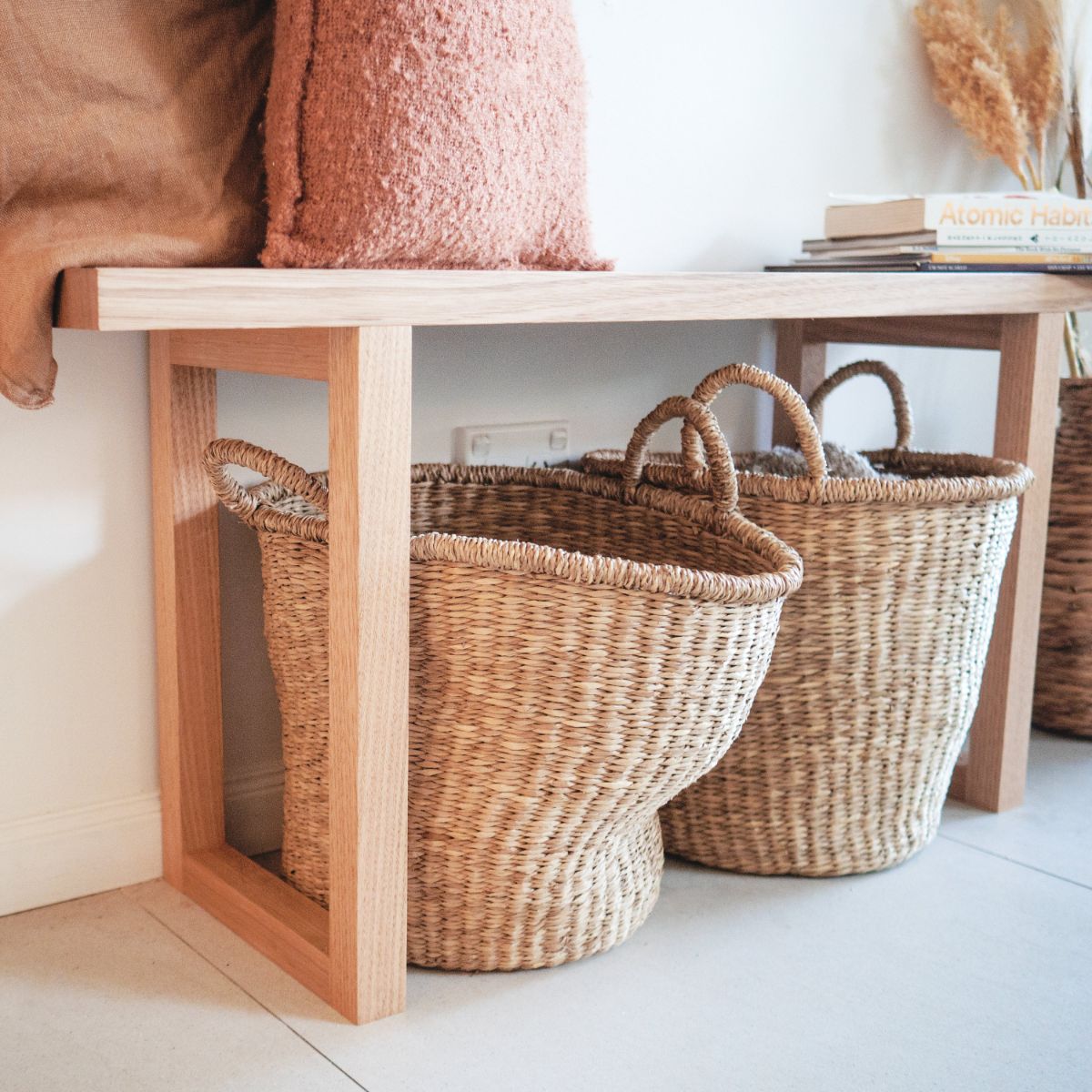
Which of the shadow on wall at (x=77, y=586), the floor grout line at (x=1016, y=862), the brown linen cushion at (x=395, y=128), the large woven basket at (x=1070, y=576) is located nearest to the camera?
the brown linen cushion at (x=395, y=128)

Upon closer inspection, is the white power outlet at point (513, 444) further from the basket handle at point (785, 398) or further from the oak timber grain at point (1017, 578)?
the oak timber grain at point (1017, 578)

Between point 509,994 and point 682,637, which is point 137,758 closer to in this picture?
point 509,994

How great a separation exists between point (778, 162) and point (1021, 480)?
66 centimetres

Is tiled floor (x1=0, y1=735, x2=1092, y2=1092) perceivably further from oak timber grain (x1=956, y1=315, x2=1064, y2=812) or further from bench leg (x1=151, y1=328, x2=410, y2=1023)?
oak timber grain (x1=956, y1=315, x2=1064, y2=812)

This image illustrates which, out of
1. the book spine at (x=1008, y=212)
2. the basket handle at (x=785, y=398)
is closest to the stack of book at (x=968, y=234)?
the book spine at (x=1008, y=212)

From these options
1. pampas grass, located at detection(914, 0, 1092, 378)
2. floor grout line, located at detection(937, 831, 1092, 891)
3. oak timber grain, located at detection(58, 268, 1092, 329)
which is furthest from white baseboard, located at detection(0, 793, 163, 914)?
pampas grass, located at detection(914, 0, 1092, 378)

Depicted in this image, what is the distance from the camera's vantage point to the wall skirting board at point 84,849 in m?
1.30

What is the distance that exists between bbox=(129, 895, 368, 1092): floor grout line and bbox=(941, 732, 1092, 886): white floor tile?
0.82 m

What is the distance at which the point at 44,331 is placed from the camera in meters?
0.97

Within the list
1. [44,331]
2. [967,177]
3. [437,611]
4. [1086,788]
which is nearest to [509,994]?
[437,611]

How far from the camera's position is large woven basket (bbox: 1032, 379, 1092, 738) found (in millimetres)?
1830

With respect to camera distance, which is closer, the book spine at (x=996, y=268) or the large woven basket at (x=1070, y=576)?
the book spine at (x=996, y=268)

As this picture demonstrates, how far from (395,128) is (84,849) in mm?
783

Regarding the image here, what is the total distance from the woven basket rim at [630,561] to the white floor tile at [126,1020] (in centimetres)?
41
